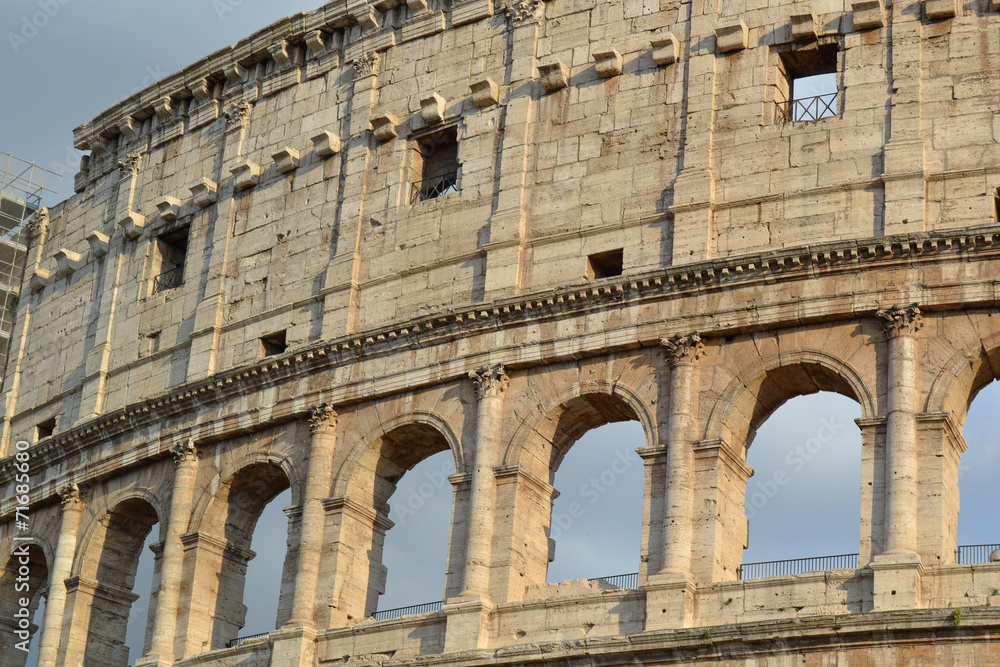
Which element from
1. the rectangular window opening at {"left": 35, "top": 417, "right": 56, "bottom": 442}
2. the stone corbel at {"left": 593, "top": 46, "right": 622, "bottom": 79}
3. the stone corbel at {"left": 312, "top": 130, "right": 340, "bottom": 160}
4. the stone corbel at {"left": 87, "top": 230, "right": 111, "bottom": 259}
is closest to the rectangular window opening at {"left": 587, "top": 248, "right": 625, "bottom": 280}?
the stone corbel at {"left": 593, "top": 46, "right": 622, "bottom": 79}

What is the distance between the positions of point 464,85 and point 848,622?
43.8ft

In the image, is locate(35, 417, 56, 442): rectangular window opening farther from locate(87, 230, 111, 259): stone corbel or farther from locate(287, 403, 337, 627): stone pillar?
locate(287, 403, 337, 627): stone pillar

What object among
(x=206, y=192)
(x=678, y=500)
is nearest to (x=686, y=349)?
(x=678, y=500)

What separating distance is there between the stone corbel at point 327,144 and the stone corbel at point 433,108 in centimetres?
219

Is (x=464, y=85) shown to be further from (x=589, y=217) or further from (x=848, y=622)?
(x=848, y=622)

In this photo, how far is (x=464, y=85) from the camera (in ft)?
117

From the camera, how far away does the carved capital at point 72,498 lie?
38000mm

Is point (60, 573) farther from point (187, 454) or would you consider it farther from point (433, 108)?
point (433, 108)

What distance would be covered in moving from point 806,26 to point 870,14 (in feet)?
3.45

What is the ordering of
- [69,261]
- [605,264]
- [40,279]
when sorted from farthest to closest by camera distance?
[40,279], [69,261], [605,264]

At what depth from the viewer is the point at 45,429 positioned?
4112cm

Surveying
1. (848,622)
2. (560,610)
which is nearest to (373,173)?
(560,610)

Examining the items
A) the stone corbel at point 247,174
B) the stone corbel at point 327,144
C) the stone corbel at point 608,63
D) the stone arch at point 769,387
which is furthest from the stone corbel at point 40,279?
the stone arch at point 769,387

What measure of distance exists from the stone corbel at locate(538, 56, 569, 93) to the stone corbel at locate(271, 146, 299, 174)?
564cm
